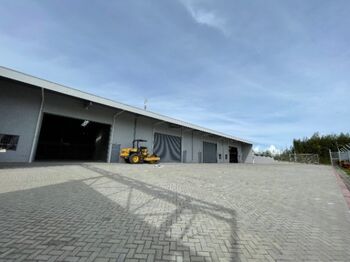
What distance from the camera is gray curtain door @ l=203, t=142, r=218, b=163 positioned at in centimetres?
2667

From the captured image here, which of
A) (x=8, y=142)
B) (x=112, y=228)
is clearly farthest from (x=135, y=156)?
(x=112, y=228)

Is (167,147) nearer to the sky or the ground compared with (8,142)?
nearer to the sky

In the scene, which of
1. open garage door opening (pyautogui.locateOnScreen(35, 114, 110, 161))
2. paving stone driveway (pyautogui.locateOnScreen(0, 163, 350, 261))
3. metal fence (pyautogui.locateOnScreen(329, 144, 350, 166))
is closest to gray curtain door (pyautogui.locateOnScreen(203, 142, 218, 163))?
open garage door opening (pyautogui.locateOnScreen(35, 114, 110, 161))

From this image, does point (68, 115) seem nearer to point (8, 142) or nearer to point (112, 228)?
point (8, 142)

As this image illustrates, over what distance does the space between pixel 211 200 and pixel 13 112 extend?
13050mm

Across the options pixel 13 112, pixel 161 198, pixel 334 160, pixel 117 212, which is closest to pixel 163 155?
pixel 13 112

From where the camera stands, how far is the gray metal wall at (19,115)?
1084 centimetres

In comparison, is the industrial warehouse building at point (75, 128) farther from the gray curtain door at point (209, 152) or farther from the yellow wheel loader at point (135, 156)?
the yellow wheel loader at point (135, 156)

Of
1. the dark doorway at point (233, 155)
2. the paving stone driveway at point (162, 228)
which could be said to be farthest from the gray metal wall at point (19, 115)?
the dark doorway at point (233, 155)

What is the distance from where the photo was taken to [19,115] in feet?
37.1

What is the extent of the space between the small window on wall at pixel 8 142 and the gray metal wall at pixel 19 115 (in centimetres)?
18

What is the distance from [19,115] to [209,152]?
22823 millimetres

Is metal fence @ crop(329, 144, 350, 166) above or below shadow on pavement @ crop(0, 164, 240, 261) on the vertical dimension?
above

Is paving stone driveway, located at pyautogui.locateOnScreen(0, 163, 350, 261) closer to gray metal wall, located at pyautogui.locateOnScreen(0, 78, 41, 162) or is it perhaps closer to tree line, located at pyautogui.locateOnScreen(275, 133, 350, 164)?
gray metal wall, located at pyautogui.locateOnScreen(0, 78, 41, 162)
